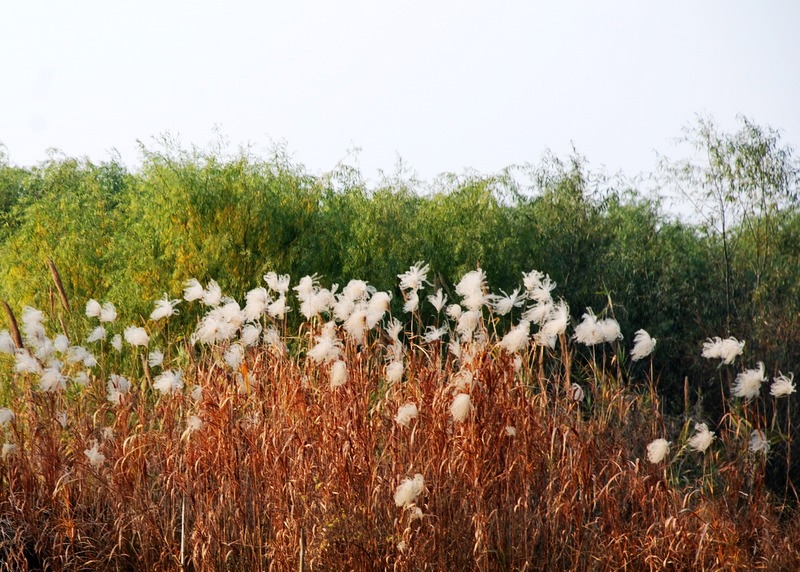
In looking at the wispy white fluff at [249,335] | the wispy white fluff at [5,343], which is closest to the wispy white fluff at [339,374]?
the wispy white fluff at [249,335]

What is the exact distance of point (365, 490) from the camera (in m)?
3.82

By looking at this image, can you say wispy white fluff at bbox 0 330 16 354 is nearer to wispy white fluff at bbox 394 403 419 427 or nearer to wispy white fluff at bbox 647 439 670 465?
wispy white fluff at bbox 394 403 419 427

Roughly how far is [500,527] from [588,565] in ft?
1.32

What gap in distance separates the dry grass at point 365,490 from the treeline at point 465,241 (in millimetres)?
4514

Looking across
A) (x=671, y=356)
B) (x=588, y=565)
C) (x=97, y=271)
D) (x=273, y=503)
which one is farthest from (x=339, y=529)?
(x=671, y=356)

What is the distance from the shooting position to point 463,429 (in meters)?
3.85

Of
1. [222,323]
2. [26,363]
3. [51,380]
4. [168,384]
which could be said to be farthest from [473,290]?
[26,363]

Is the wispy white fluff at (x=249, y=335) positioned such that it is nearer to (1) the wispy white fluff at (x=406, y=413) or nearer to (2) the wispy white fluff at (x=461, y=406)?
(1) the wispy white fluff at (x=406, y=413)

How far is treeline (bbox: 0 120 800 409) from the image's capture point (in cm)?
914

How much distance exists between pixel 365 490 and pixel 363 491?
0.01m

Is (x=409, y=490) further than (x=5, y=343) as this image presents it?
No

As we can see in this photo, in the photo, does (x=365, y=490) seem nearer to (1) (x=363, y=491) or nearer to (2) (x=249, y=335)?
(1) (x=363, y=491)

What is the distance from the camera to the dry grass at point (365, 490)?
3.76 m

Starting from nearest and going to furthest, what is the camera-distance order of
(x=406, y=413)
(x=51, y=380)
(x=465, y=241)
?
1. (x=406, y=413)
2. (x=51, y=380)
3. (x=465, y=241)
